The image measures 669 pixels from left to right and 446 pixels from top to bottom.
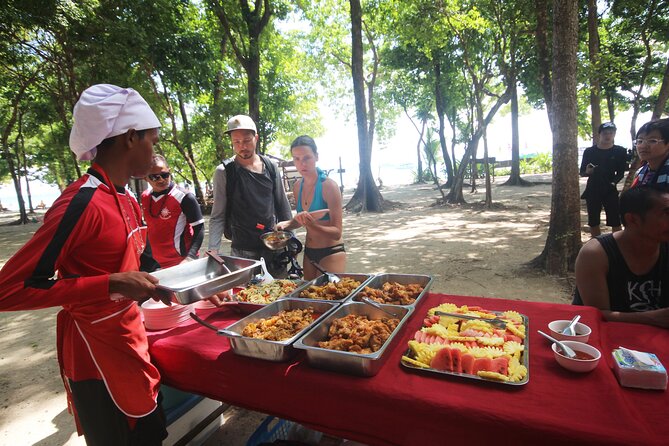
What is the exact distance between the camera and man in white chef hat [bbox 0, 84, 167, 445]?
49.6 inches

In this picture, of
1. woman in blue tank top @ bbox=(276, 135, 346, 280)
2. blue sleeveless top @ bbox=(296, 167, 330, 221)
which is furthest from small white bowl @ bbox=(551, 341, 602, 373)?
blue sleeveless top @ bbox=(296, 167, 330, 221)

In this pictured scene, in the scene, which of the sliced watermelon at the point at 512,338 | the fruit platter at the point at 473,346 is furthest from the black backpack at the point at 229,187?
the sliced watermelon at the point at 512,338

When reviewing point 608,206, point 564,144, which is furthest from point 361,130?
point 564,144

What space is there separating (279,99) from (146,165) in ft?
63.4

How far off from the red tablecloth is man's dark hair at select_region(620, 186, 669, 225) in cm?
63

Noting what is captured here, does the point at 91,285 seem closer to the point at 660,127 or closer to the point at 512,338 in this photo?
the point at 512,338

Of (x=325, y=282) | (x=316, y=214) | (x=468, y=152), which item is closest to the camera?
(x=325, y=282)

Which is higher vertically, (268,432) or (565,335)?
(565,335)

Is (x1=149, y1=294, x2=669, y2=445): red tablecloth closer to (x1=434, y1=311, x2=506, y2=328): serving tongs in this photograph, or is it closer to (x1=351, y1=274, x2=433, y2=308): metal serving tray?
(x1=434, y1=311, x2=506, y2=328): serving tongs

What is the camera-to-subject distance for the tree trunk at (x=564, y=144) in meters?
4.34

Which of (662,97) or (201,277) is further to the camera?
(662,97)

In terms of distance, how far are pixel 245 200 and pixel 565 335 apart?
258 centimetres

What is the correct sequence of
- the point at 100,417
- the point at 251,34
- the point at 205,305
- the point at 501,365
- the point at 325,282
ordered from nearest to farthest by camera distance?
the point at 501,365 < the point at 100,417 < the point at 205,305 < the point at 325,282 < the point at 251,34

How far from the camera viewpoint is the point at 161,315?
1.90 meters
